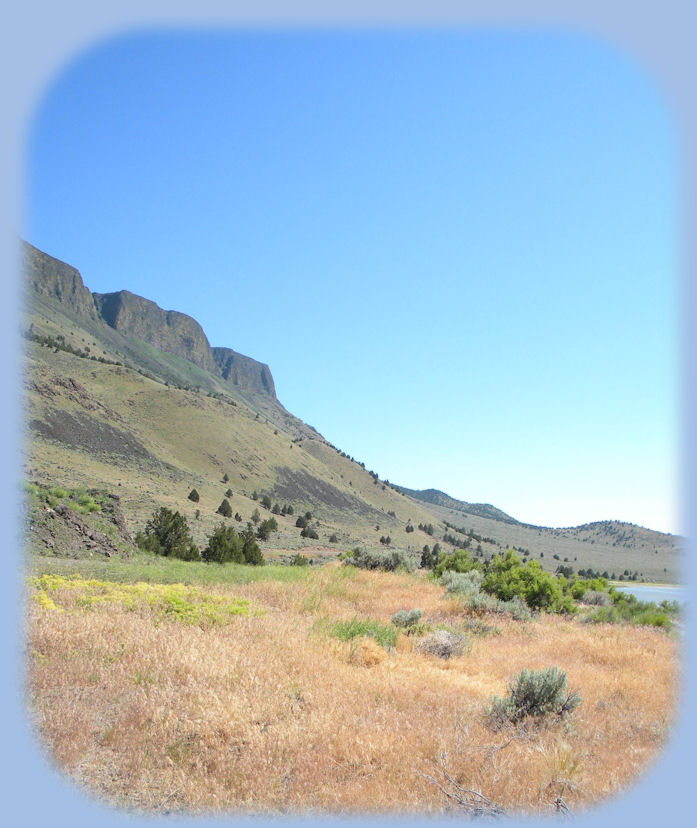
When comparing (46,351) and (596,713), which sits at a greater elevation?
(46,351)

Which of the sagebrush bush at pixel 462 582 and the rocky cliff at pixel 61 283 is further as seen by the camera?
the rocky cliff at pixel 61 283

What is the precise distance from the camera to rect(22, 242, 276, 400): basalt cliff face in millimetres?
134625

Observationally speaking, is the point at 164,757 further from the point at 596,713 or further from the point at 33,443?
the point at 33,443

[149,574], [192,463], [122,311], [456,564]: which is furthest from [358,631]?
[122,311]

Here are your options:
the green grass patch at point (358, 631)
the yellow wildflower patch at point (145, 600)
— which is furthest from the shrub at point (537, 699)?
the yellow wildflower patch at point (145, 600)

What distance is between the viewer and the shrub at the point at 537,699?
4805 millimetres

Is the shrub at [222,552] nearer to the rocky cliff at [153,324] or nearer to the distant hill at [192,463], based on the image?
the distant hill at [192,463]

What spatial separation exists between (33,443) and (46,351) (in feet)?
125

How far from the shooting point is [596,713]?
5219mm

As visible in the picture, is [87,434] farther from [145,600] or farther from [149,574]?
[145,600]

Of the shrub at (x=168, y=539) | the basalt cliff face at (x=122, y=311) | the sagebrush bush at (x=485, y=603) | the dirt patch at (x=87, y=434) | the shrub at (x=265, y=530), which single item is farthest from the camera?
the basalt cliff face at (x=122, y=311)

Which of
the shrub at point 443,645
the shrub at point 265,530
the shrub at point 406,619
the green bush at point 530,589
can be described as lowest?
the shrub at point 265,530

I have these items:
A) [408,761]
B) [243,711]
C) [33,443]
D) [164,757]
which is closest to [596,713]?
[408,761]

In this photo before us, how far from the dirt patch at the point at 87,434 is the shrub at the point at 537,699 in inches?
1771
